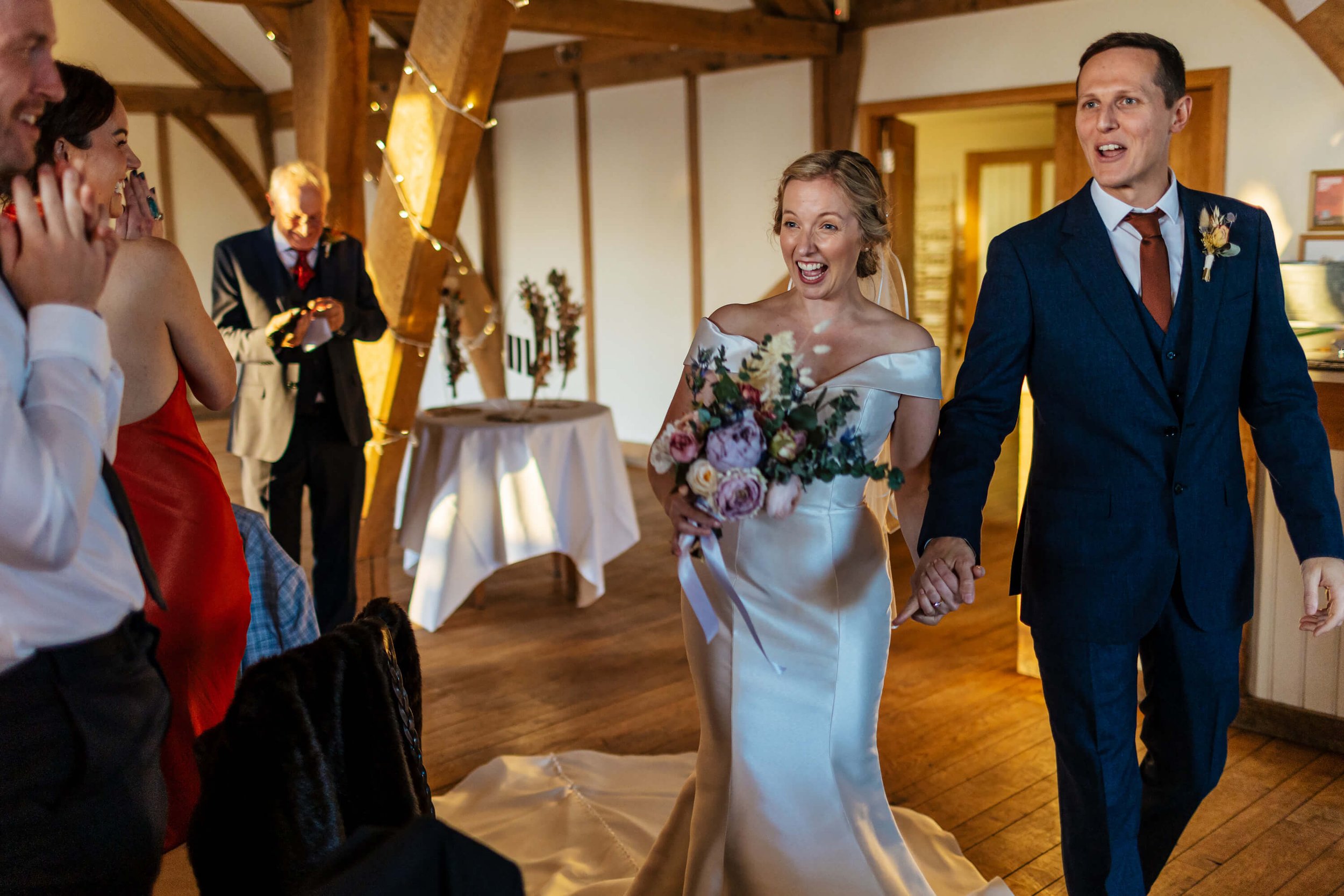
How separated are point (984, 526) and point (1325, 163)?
267 centimetres

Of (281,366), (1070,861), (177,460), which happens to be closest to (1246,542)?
(1070,861)

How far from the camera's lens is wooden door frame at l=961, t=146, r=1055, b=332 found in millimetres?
10070

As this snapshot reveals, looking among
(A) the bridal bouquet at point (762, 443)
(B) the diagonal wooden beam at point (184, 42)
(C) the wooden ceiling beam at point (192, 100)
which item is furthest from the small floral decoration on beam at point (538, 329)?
(C) the wooden ceiling beam at point (192, 100)

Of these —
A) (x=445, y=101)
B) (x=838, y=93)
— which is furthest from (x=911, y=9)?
(x=445, y=101)

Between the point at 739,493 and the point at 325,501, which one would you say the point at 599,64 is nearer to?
the point at 325,501

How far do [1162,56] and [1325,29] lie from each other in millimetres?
4253

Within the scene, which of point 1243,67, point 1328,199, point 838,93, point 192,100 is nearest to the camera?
point 1328,199

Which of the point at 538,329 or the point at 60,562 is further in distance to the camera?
the point at 538,329

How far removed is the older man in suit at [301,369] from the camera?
4.25 meters

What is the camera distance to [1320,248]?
19.2 ft

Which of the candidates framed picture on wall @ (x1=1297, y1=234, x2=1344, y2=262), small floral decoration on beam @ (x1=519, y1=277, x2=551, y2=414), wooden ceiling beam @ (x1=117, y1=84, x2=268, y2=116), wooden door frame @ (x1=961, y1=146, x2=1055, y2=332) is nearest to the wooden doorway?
framed picture on wall @ (x1=1297, y1=234, x2=1344, y2=262)

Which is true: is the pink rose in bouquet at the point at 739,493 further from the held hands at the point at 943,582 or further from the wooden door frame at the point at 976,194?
the wooden door frame at the point at 976,194

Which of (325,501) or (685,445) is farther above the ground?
(685,445)

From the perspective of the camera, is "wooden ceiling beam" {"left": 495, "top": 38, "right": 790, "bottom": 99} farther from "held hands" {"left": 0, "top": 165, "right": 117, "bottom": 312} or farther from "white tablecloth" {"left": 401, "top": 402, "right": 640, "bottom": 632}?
"held hands" {"left": 0, "top": 165, "right": 117, "bottom": 312}
